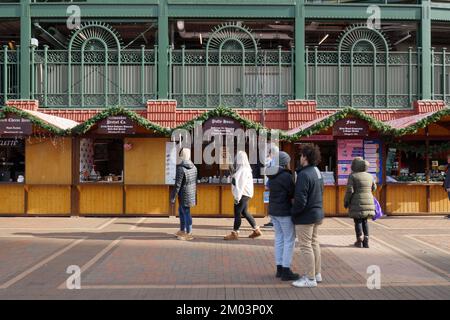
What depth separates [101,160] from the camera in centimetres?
1404

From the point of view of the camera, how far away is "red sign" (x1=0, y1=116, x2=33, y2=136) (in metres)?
12.7

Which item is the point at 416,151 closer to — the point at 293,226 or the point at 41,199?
the point at 293,226

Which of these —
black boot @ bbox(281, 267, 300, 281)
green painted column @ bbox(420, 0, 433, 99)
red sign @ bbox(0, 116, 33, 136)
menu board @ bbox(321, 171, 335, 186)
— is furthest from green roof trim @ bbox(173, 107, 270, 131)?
black boot @ bbox(281, 267, 300, 281)

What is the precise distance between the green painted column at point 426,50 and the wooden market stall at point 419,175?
152 cm

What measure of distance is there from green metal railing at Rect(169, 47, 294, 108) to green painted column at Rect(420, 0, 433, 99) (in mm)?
3709

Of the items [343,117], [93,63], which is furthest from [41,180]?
[343,117]

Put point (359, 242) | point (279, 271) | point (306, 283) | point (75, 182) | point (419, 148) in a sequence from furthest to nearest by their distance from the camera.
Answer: point (419, 148), point (75, 182), point (359, 242), point (279, 271), point (306, 283)

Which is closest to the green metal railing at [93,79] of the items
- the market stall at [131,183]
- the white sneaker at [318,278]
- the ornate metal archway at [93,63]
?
the ornate metal archway at [93,63]

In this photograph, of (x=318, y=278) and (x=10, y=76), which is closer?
(x=318, y=278)

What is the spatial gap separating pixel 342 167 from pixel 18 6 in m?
10.1

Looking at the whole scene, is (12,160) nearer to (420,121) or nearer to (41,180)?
(41,180)

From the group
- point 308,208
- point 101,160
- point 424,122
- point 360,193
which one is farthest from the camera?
point 101,160

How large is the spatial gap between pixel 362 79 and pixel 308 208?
30.8ft
